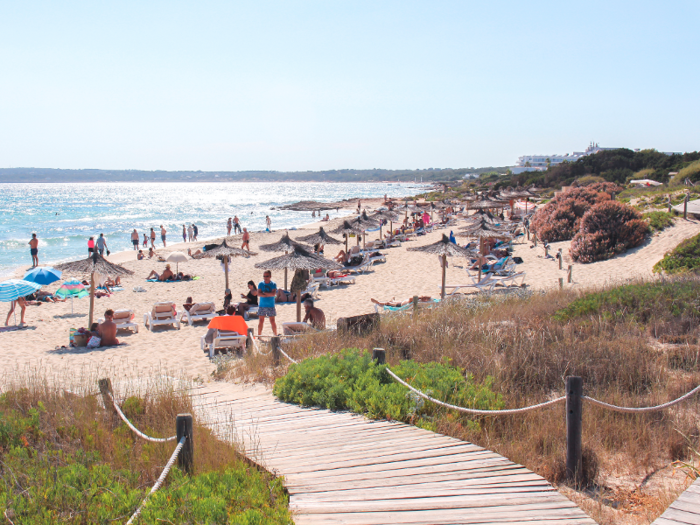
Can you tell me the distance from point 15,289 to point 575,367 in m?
11.5

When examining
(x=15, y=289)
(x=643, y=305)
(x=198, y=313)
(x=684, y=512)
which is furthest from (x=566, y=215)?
(x=684, y=512)

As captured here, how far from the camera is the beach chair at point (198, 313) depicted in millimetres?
12008

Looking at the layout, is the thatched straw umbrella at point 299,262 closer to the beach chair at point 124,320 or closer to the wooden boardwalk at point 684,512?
the beach chair at point 124,320

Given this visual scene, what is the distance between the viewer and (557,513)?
270 centimetres

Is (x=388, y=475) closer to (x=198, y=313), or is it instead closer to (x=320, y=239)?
(x=198, y=313)

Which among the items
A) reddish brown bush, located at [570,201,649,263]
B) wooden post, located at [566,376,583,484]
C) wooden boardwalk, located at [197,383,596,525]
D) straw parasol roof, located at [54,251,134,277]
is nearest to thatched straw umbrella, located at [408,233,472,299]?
reddish brown bush, located at [570,201,649,263]

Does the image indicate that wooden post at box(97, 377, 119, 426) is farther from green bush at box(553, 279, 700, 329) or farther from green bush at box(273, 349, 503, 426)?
green bush at box(553, 279, 700, 329)

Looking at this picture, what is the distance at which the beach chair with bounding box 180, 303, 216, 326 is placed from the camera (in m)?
12.0

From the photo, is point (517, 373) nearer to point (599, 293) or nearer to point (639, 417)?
point (639, 417)

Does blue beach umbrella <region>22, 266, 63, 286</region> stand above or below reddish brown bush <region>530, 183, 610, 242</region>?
below

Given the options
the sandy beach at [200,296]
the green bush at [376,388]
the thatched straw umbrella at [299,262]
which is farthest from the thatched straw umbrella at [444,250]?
the green bush at [376,388]

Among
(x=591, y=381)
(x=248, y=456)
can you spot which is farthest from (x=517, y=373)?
(x=248, y=456)

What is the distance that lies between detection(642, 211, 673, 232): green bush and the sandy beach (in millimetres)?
292

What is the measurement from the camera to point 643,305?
7293 millimetres
